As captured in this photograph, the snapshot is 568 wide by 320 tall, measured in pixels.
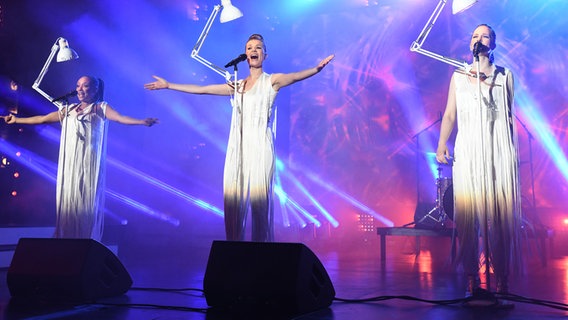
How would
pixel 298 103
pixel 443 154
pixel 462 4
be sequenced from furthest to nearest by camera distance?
pixel 298 103 < pixel 462 4 < pixel 443 154

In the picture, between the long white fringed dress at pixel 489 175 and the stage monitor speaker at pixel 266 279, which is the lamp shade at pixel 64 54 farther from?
the long white fringed dress at pixel 489 175

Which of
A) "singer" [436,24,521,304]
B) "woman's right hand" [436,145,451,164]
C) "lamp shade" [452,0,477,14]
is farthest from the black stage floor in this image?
"lamp shade" [452,0,477,14]

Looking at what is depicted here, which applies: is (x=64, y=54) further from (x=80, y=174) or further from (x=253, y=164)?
(x=253, y=164)

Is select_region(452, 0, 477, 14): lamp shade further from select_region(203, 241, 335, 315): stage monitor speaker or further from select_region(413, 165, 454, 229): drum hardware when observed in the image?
select_region(413, 165, 454, 229): drum hardware

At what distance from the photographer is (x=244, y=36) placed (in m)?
9.33

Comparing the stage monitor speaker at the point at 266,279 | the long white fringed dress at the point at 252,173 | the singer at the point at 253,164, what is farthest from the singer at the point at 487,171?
the long white fringed dress at the point at 252,173

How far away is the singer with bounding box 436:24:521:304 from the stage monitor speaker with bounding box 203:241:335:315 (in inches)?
43.1

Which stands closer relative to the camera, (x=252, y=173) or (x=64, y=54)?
(x=252, y=173)

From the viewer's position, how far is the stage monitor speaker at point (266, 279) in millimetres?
2758

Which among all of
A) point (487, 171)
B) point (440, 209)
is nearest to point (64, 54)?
point (487, 171)

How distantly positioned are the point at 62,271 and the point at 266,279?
1.48 m

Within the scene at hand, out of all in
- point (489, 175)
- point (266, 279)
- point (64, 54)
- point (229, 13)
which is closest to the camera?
point (266, 279)

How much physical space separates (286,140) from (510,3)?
499 centimetres

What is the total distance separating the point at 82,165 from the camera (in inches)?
190
